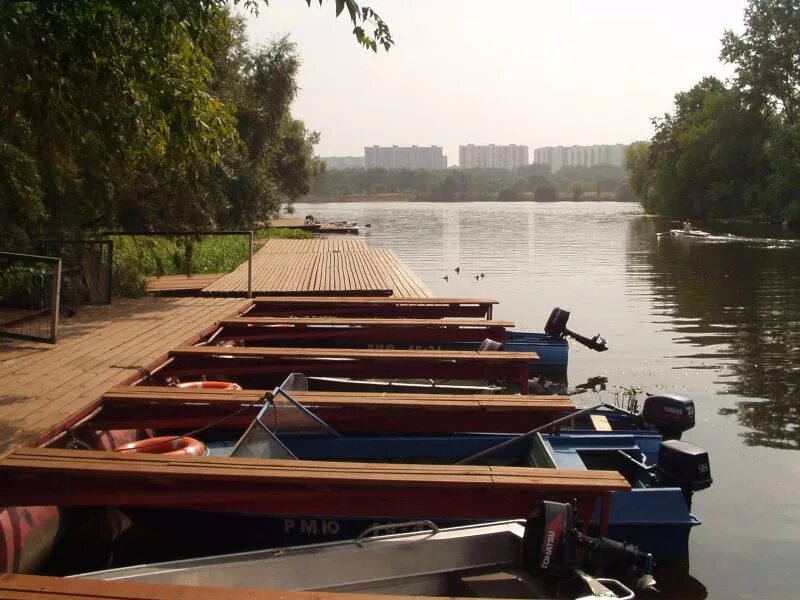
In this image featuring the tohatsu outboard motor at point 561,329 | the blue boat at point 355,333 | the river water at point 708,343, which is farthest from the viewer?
the tohatsu outboard motor at point 561,329

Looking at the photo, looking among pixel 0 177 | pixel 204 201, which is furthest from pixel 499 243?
pixel 0 177

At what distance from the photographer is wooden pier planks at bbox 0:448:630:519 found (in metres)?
5.48

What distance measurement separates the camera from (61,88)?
6.86 m

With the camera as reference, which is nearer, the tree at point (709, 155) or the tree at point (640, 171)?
the tree at point (709, 155)

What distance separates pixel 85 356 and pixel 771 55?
245 feet

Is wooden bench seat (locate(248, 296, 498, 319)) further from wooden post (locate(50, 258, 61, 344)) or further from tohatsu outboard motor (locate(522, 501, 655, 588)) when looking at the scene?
tohatsu outboard motor (locate(522, 501, 655, 588))

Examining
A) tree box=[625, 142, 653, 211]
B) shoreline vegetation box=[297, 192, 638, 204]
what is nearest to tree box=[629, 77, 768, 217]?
tree box=[625, 142, 653, 211]

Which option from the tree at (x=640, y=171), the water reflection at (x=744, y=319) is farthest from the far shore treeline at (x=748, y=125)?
the water reflection at (x=744, y=319)

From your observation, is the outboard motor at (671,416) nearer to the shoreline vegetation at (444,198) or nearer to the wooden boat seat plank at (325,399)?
the wooden boat seat plank at (325,399)

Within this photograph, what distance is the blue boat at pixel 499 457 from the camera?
618 centimetres

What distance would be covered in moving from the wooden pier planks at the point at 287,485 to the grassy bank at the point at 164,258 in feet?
29.8

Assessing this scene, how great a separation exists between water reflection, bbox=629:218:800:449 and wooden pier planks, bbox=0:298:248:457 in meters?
7.20

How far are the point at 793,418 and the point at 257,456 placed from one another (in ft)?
25.8

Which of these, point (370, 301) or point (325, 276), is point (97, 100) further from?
point (325, 276)
